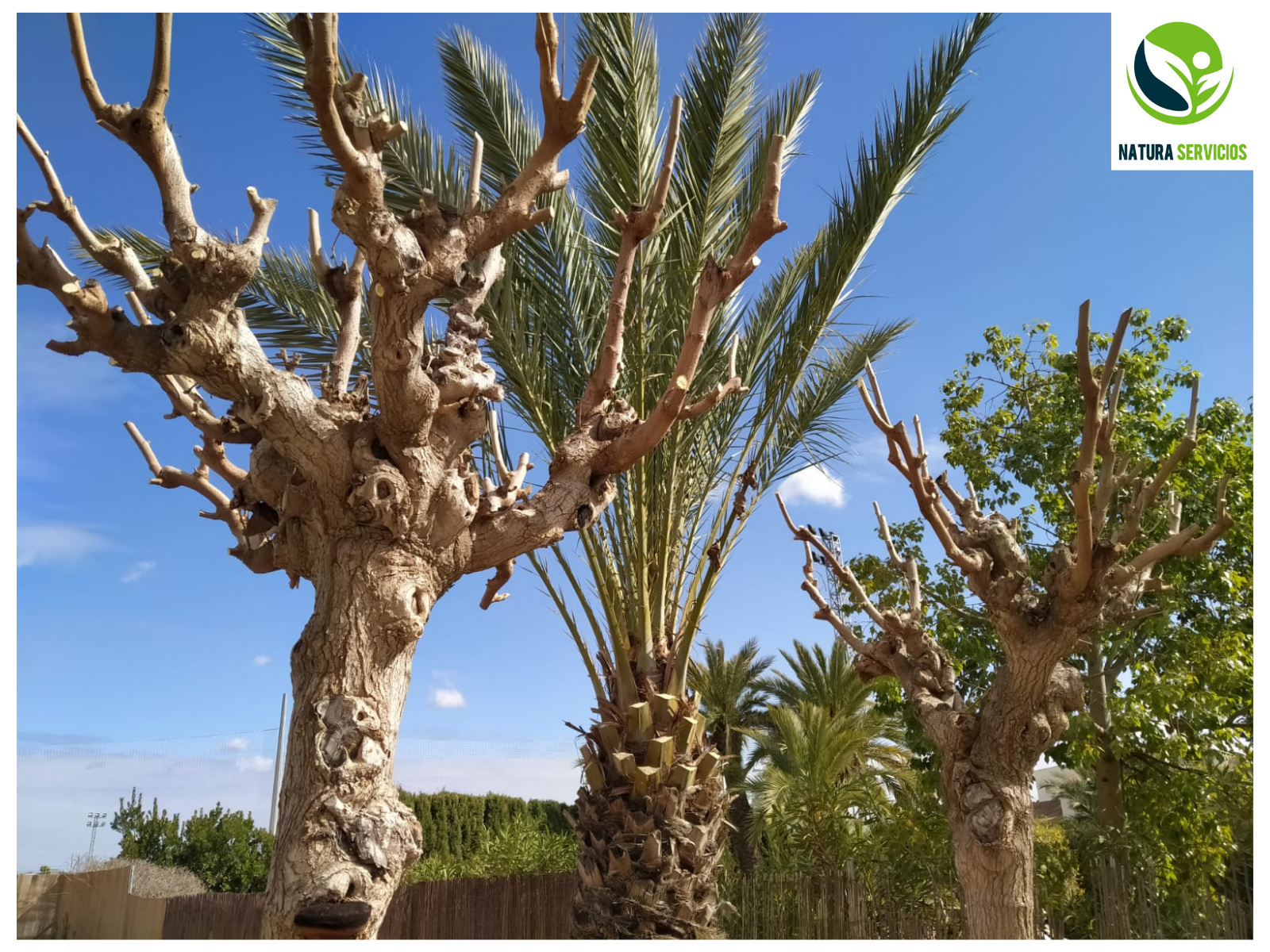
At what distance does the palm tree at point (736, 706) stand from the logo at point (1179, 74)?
1283cm

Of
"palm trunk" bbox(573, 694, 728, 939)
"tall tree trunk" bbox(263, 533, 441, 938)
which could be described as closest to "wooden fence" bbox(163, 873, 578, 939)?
"palm trunk" bbox(573, 694, 728, 939)

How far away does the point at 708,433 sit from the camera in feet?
21.4

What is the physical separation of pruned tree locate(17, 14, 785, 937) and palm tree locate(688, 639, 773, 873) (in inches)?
515

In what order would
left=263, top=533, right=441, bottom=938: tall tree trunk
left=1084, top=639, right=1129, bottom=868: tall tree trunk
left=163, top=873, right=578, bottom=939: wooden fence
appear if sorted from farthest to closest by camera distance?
1. left=1084, top=639, right=1129, bottom=868: tall tree trunk
2. left=163, top=873, right=578, bottom=939: wooden fence
3. left=263, top=533, right=441, bottom=938: tall tree trunk

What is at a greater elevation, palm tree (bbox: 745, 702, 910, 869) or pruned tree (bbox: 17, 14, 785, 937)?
pruned tree (bbox: 17, 14, 785, 937)

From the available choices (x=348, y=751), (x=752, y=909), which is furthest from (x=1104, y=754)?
(x=348, y=751)

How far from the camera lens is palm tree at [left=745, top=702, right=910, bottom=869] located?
1055 centimetres

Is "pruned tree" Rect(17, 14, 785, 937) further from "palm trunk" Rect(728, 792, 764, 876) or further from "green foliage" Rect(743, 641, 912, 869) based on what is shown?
"palm trunk" Rect(728, 792, 764, 876)

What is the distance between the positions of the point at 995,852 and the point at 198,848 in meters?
16.7

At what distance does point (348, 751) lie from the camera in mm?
3297

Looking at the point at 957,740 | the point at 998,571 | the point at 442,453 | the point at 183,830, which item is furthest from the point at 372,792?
the point at 183,830

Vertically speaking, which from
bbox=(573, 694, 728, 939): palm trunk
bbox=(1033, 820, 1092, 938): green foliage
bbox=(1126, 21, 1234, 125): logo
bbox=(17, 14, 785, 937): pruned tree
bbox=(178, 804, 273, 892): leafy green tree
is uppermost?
bbox=(1126, 21, 1234, 125): logo

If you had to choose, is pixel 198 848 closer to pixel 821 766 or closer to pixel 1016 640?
pixel 821 766
